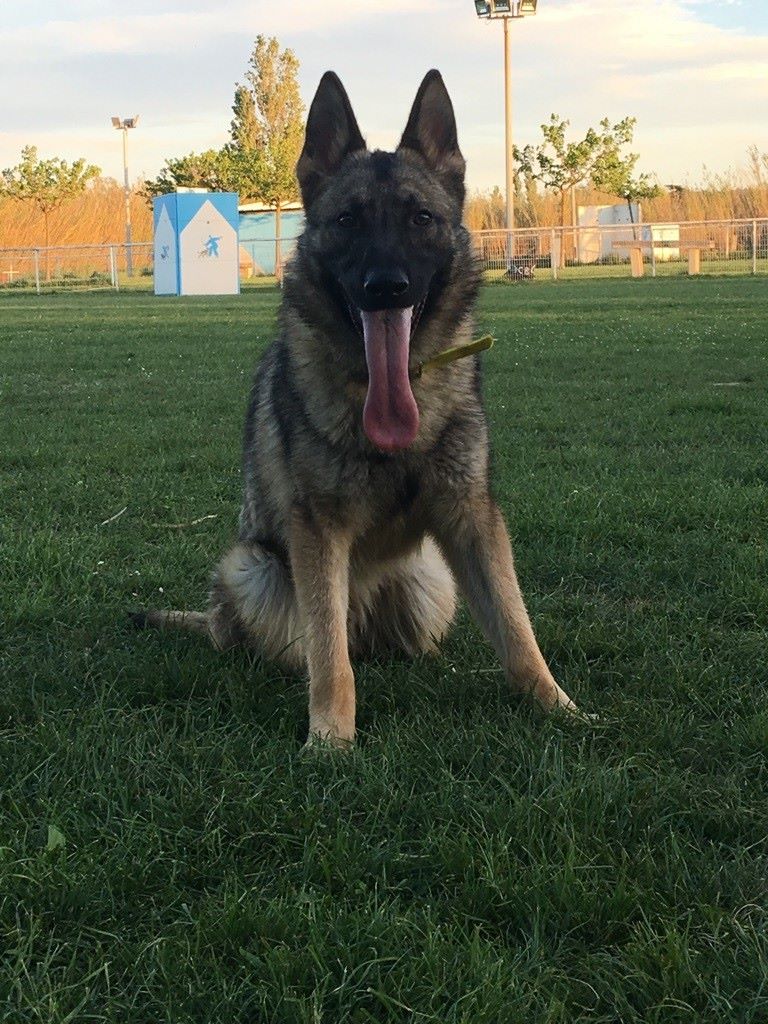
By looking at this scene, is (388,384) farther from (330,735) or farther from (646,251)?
(646,251)

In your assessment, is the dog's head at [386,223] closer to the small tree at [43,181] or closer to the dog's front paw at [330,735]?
the dog's front paw at [330,735]

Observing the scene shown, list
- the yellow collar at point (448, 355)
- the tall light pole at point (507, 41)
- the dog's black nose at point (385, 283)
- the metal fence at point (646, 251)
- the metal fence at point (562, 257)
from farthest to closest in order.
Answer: the tall light pole at point (507, 41)
the metal fence at point (562, 257)
the metal fence at point (646, 251)
the yellow collar at point (448, 355)
the dog's black nose at point (385, 283)

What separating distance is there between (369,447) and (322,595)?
1.47ft

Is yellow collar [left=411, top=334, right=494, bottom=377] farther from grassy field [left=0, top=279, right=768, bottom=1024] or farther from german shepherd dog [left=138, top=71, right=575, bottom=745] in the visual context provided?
grassy field [left=0, top=279, right=768, bottom=1024]

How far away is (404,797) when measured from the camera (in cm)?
245

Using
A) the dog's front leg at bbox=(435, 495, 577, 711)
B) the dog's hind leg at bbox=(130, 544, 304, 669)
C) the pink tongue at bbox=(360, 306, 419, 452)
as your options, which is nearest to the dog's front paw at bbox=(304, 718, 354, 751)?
the dog's hind leg at bbox=(130, 544, 304, 669)

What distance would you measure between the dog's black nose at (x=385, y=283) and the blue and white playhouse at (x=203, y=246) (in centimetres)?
3299

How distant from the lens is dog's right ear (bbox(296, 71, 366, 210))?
3.43 metres

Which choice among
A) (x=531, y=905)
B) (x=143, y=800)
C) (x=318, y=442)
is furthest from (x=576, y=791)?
(x=318, y=442)

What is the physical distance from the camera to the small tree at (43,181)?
158 ft

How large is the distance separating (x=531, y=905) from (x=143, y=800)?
95 cm

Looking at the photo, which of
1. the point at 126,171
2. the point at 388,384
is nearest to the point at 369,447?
the point at 388,384

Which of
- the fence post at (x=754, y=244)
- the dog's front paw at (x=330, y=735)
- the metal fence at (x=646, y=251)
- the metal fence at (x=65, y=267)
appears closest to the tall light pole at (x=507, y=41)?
the metal fence at (x=646, y=251)

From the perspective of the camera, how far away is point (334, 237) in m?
3.26
